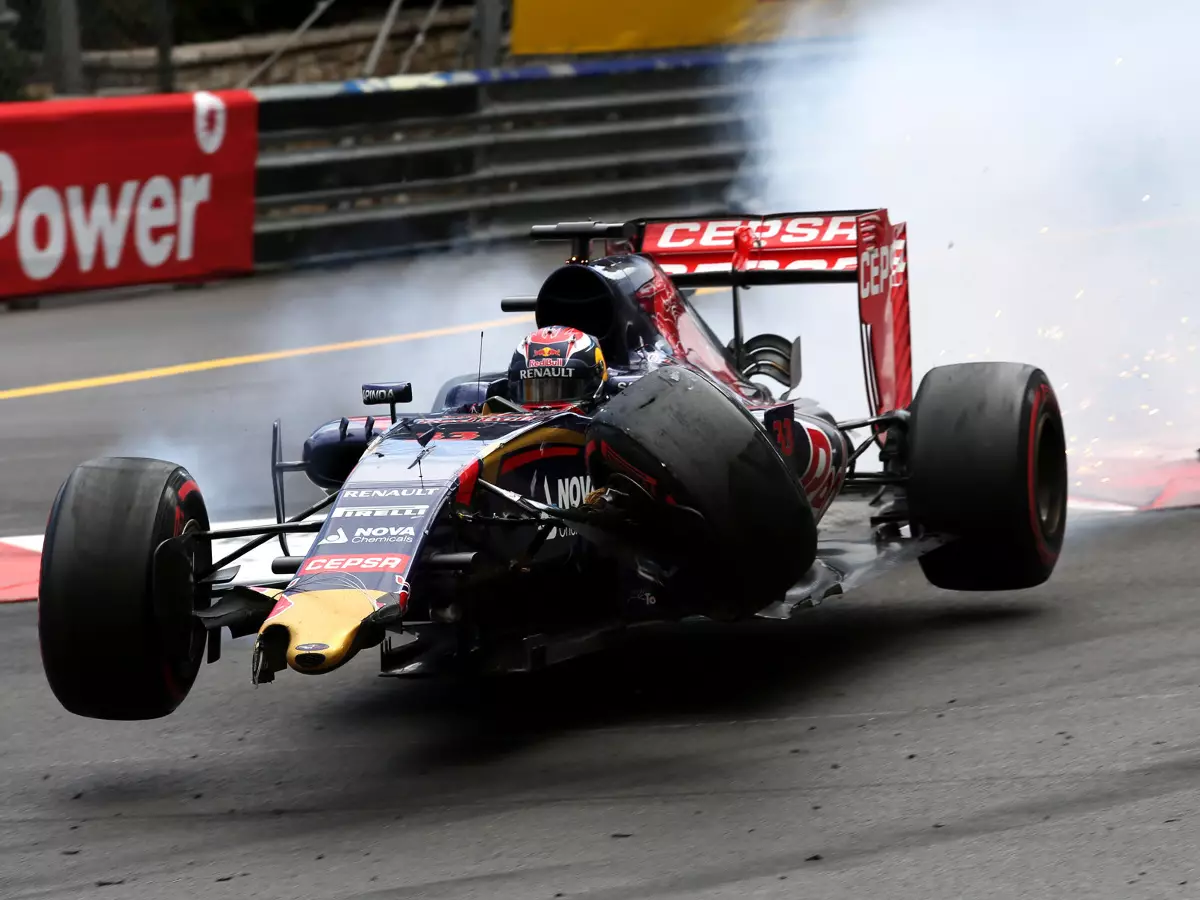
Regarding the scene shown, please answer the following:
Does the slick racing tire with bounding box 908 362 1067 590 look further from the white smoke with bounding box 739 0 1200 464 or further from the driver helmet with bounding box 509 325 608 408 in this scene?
the white smoke with bounding box 739 0 1200 464

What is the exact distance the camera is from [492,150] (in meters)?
17.3

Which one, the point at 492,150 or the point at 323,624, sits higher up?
the point at 492,150

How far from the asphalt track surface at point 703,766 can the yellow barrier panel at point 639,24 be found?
30.1ft

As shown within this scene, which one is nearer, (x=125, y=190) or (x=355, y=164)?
(x=125, y=190)

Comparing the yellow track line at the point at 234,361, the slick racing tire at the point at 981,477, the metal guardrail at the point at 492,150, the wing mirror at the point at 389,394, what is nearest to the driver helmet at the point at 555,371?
the wing mirror at the point at 389,394

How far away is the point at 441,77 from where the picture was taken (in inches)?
668

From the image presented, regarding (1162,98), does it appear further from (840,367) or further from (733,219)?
(733,219)

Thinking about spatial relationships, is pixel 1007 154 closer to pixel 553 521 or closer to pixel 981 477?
pixel 981 477

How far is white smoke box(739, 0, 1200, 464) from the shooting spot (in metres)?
14.5

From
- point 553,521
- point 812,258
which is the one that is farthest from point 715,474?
point 812,258

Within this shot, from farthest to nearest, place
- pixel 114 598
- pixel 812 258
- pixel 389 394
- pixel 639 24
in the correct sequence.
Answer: pixel 639 24
pixel 812 258
pixel 389 394
pixel 114 598

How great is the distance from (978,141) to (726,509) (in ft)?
34.3

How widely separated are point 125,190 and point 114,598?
880cm

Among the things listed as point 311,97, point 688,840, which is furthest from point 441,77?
point 688,840
